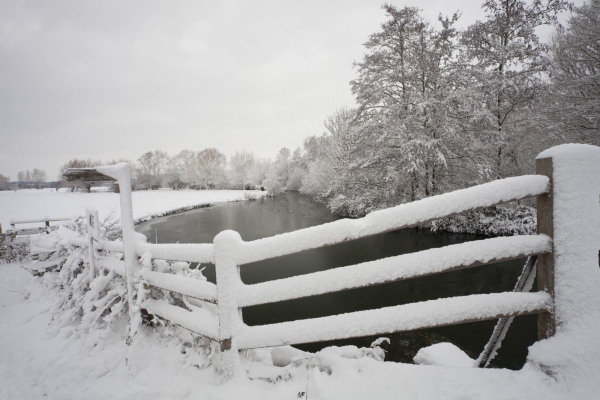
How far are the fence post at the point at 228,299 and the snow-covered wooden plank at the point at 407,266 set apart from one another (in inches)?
3.5

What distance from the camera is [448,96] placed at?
10.8 m

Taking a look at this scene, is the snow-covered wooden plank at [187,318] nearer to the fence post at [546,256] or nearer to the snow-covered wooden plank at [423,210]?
the snow-covered wooden plank at [423,210]

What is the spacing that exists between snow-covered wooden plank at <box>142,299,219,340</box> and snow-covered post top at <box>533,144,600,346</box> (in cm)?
207

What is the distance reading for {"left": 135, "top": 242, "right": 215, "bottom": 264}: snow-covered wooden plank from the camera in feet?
6.55

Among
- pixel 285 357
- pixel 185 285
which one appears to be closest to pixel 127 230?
pixel 185 285

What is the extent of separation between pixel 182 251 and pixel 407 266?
6.07ft

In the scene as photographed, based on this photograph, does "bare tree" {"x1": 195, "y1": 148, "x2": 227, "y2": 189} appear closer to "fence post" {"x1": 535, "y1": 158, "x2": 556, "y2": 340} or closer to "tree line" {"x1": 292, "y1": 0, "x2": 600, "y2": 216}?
"tree line" {"x1": 292, "y1": 0, "x2": 600, "y2": 216}

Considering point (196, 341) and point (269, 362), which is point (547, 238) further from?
point (196, 341)

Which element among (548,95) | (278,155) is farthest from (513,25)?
(278,155)

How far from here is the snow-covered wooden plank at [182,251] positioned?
1997mm

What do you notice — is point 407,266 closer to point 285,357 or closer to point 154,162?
point 285,357

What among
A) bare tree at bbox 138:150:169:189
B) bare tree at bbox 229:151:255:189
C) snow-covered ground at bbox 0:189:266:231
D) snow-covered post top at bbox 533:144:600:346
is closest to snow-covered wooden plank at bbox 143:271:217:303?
snow-covered post top at bbox 533:144:600:346

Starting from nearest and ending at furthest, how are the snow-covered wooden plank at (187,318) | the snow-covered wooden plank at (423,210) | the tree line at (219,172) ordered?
the snow-covered wooden plank at (423,210) < the snow-covered wooden plank at (187,318) < the tree line at (219,172)

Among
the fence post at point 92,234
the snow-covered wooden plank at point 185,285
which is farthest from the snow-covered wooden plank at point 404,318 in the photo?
the fence post at point 92,234
